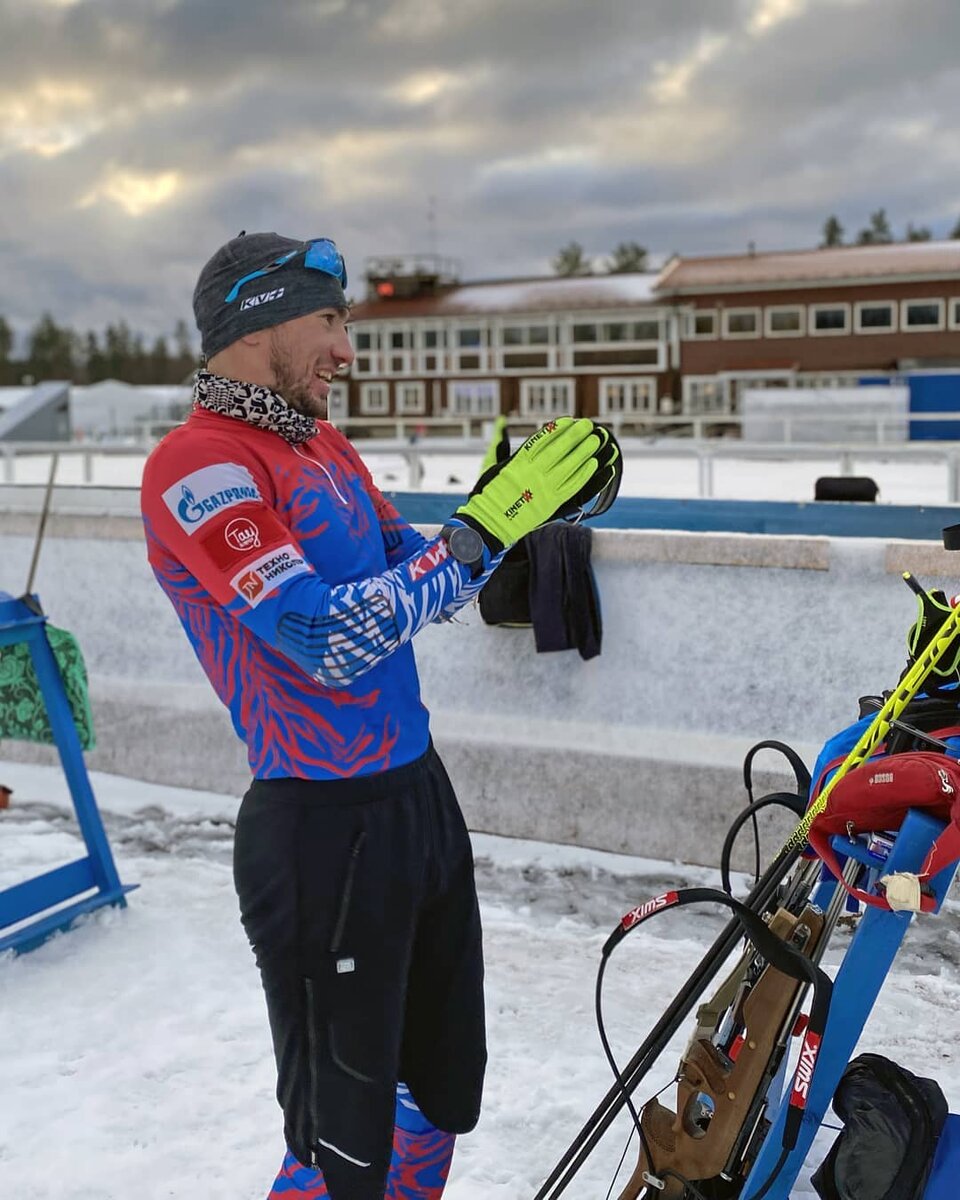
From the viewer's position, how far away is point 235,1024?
362cm

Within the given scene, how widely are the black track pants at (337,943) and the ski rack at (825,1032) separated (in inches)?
16.9

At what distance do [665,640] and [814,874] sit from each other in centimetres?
259

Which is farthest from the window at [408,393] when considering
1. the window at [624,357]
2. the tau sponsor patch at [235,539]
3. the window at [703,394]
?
the tau sponsor patch at [235,539]

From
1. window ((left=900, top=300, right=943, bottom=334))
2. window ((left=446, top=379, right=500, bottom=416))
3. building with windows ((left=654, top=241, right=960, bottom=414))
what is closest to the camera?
building with windows ((left=654, top=241, right=960, bottom=414))

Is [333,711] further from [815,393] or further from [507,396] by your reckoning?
[507,396]

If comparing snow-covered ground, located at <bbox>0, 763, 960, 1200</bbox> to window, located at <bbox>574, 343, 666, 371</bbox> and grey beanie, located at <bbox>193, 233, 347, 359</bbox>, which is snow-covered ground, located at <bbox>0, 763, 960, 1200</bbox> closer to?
grey beanie, located at <bbox>193, 233, 347, 359</bbox>

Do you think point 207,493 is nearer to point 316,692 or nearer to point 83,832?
point 316,692

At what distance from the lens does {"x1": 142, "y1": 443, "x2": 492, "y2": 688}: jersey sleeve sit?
71.7 inches

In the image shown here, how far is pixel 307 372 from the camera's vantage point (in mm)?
2047

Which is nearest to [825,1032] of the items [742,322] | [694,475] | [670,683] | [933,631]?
[933,631]

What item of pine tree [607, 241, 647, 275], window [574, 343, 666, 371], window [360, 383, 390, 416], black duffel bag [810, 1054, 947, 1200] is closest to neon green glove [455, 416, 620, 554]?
black duffel bag [810, 1054, 947, 1200]

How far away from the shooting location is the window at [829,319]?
152 ft

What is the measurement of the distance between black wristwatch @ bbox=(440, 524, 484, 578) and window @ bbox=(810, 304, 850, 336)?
4738cm

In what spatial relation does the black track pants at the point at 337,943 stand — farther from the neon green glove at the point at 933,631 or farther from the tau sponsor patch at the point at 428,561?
the neon green glove at the point at 933,631
